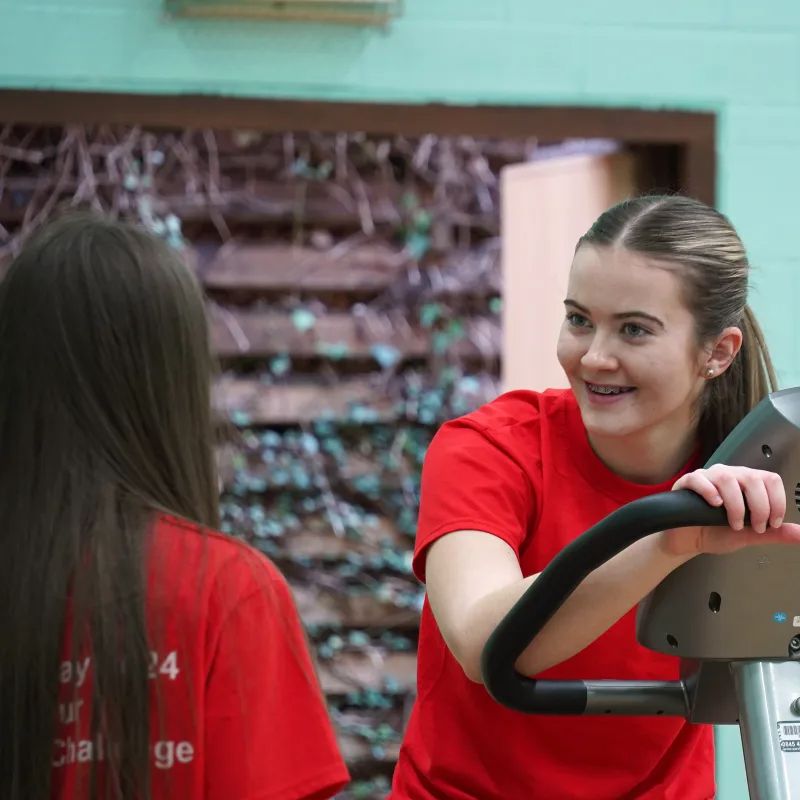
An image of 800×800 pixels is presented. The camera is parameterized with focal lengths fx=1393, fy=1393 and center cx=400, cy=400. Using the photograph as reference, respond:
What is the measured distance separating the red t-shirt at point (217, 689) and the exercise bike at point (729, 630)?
18 cm

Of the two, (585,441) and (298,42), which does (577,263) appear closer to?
(585,441)

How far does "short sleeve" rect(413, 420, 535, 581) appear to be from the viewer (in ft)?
4.82

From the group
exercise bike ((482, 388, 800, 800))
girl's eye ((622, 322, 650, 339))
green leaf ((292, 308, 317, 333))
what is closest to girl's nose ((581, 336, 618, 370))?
girl's eye ((622, 322, 650, 339))

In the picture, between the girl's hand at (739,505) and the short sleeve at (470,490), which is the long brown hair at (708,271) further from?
the girl's hand at (739,505)

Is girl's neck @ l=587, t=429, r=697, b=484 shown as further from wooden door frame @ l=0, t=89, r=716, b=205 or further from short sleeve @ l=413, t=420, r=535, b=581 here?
wooden door frame @ l=0, t=89, r=716, b=205

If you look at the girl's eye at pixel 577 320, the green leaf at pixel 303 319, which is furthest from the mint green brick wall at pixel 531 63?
the green leaf at pixel 303 319

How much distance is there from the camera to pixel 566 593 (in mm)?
1112

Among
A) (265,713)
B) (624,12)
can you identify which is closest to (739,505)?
(265,713)

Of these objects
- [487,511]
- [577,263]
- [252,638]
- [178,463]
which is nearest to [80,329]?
[178,463]

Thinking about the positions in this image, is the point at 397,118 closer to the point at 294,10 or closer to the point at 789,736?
the point at 294,10

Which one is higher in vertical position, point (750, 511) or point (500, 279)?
point (500, 279)

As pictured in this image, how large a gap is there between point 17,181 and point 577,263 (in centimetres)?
304

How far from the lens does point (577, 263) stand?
156 centimetres

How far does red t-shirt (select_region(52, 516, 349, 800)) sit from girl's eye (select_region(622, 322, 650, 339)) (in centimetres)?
52
